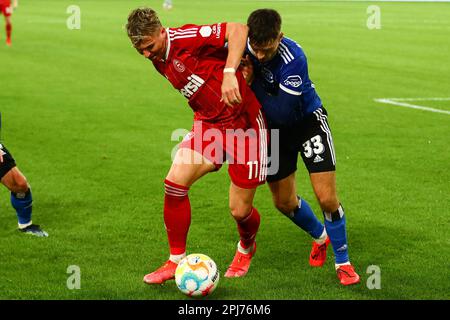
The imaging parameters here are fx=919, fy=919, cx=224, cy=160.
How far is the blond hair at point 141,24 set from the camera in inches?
241

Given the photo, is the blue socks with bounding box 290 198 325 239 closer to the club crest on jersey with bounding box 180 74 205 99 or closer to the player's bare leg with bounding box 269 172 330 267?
the player's bare leg with bounding box 269 172 330 267

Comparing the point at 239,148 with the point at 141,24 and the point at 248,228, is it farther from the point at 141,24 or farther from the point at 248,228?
the point at 141,24

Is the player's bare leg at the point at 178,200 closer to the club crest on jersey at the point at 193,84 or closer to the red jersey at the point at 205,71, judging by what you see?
the red jersey at the point at 205,71

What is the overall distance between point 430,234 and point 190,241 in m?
2.05

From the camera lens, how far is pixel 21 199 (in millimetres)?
7965

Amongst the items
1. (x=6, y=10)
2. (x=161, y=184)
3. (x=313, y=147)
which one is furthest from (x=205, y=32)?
(x=6, y=10)

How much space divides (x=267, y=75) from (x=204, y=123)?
1.86ft

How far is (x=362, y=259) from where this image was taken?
284 inches

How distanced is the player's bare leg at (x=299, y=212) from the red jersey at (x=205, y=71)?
2.26 ft

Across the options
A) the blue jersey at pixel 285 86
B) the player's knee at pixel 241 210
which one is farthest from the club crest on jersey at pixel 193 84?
the player's knee at pixel 241 210

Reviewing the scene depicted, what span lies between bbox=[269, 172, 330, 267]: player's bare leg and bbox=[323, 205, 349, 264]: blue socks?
403 millimetres

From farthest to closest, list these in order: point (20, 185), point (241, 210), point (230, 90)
Answer: point (20, 185)
point (241, 210)
point (230, 90)

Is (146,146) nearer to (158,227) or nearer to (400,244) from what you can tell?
(158,227)
